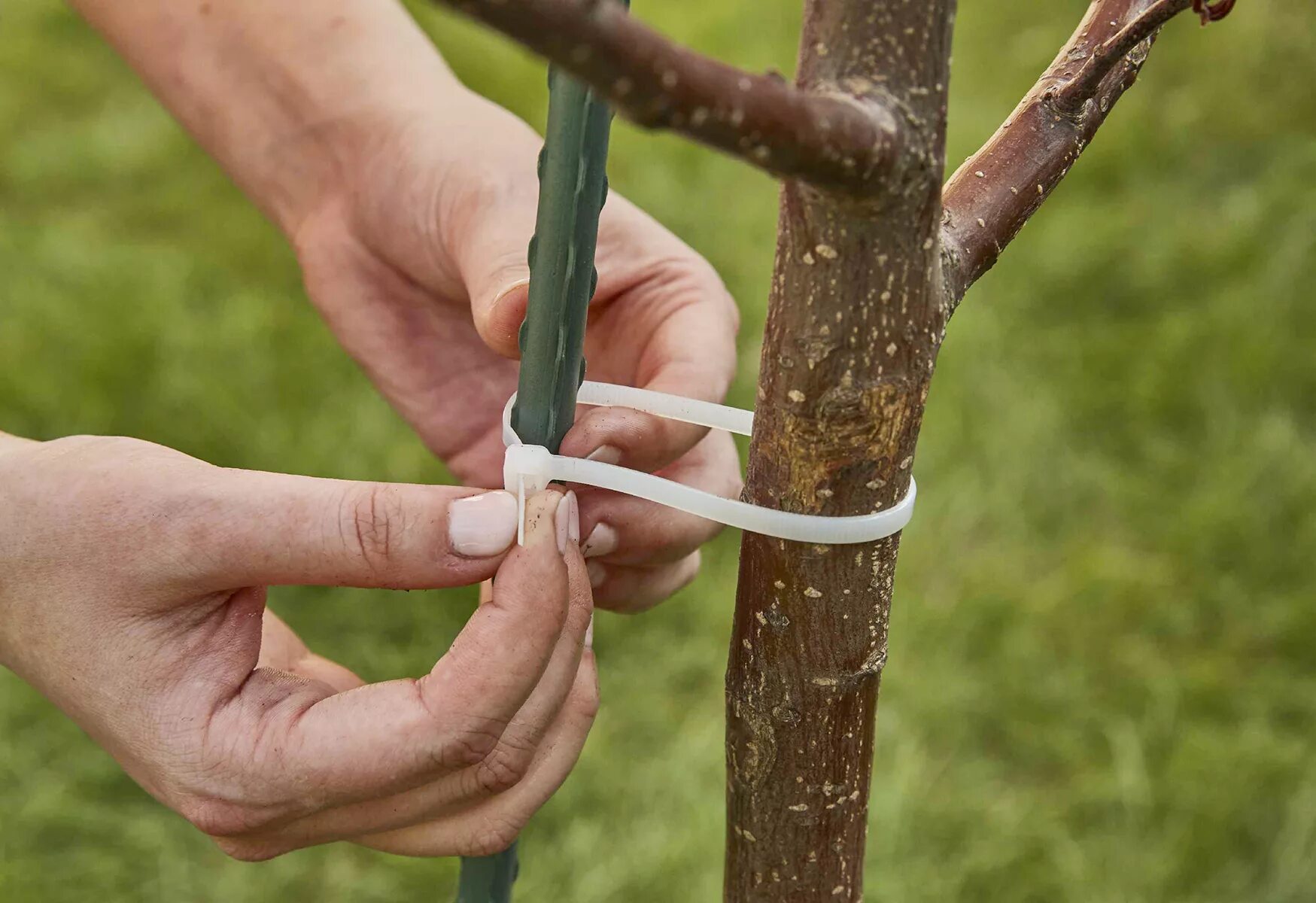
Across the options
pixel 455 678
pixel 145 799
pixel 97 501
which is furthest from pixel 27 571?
pixel 145 799

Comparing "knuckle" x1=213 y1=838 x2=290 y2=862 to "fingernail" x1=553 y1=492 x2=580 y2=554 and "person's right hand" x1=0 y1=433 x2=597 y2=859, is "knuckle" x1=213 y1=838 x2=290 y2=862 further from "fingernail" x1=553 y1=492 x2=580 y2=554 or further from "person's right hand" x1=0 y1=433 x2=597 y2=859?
"fingernail" x1=553 y1=492 x2=580 y2=554

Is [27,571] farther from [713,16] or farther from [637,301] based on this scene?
[713,16]

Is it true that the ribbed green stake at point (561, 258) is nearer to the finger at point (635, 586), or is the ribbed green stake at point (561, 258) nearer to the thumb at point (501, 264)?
the thumb at point (501, 264)

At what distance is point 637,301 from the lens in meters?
1.00

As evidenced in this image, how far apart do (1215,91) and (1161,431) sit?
1013mm

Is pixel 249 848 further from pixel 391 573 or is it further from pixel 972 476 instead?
pixel 972 476

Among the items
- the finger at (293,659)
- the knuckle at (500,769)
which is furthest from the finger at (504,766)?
the finger at (293,659)

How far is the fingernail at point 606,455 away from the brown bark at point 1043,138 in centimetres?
23

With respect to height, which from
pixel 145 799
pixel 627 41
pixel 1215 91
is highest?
pixel 1215 91

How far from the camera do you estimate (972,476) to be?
208 centimetres

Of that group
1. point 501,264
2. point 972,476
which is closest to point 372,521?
point 501,264

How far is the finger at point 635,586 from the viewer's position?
1.00m

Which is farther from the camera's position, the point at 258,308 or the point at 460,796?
the point at 258,308

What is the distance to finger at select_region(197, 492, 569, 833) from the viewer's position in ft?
2.28
